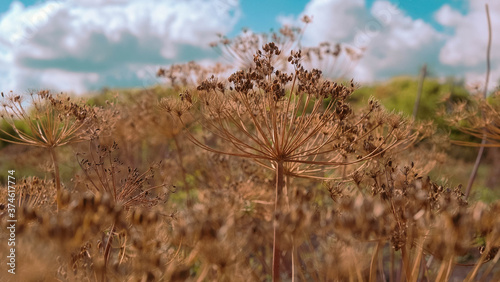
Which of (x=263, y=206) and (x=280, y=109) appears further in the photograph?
(x=263, y=206)

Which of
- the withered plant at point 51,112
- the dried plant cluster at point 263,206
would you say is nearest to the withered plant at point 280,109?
the dried plant cluster at point 263,206

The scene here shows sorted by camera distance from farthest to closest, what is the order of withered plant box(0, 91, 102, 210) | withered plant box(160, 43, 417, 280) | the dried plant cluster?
withered plant box(0, 91, 102, 210) < withered plant box(160, 43, 417, 280) < the dried plant cluster

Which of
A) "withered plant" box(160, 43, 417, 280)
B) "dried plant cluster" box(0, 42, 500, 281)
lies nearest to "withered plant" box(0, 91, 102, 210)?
"dried plant cluster" box(0, 42, 500, 281)

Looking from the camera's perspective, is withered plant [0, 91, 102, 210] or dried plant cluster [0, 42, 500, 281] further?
withered plant [0, 91, 102, 210]

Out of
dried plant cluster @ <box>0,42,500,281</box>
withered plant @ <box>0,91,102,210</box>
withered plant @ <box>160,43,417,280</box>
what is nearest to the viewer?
dried plant cluster @ <box>0,42,500,281</box>

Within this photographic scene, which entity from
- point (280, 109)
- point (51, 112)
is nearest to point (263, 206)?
point (280, 109)

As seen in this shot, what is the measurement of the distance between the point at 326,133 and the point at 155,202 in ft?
5.67

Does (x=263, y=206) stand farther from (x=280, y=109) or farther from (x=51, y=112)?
(x=51, y=112)

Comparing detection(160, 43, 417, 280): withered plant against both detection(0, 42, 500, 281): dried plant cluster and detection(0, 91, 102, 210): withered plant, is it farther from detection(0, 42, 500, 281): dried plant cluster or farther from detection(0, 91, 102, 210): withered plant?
detection(0, 91, 102, 210): withered plant

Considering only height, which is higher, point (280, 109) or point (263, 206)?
point (280, 109)

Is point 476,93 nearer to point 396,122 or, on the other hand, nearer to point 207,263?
point 396,122

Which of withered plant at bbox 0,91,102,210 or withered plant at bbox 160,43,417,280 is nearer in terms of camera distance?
withered plant at bbox 160,43,417,280

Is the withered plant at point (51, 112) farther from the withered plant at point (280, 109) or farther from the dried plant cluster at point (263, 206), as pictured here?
the withered plant at point (280, 109)

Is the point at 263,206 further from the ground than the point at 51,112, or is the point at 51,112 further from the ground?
the point at 51,112
